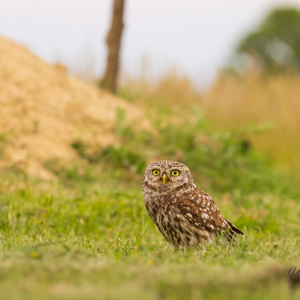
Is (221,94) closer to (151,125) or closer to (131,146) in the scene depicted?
(151,125)

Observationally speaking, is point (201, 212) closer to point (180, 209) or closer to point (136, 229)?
point (180, 209)

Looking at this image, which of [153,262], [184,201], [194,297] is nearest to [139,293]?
[194,297]

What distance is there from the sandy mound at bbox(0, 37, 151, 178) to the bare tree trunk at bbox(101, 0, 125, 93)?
525mm

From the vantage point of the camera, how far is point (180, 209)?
193 inches

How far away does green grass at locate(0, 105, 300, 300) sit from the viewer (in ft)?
9.60

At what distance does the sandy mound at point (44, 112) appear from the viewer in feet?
31.3

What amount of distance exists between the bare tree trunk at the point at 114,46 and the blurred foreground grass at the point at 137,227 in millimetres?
1651

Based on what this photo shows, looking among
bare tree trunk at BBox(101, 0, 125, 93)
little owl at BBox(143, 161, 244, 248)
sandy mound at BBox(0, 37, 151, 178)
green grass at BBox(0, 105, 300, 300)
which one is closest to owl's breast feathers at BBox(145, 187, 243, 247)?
little owl at BBox(143, 161, 244, 248)

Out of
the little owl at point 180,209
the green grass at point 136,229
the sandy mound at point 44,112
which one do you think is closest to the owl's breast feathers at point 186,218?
the little owl at point 180,209

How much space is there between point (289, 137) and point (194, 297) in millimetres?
13600

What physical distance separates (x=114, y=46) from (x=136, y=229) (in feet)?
23.5

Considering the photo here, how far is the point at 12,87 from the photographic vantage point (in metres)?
10.8

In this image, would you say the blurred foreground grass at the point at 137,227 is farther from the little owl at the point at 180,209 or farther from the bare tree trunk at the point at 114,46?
the bare tree trunk at the point at 114,46

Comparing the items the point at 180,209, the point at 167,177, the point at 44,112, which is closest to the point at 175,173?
the point at 167,177
